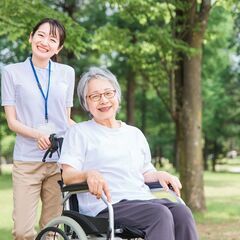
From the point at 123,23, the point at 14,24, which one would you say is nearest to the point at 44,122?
the point at 14,24

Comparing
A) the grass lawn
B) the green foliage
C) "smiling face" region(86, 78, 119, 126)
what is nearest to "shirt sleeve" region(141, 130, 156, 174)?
"smiling face" region(86, 78, 119, 126)

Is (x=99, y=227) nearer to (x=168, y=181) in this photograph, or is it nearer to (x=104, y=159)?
(x=104, y=159)

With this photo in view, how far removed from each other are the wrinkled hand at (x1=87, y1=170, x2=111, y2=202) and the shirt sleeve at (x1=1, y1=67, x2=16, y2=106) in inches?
32.1

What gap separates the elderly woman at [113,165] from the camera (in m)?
3.33

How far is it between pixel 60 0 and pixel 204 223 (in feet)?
45.2

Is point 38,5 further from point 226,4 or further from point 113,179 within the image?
point 113,179

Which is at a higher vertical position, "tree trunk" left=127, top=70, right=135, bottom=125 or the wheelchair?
"tree trunk" left=127, top=70, right=135, bottom=125

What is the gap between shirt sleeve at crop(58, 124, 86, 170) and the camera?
3.46 meters

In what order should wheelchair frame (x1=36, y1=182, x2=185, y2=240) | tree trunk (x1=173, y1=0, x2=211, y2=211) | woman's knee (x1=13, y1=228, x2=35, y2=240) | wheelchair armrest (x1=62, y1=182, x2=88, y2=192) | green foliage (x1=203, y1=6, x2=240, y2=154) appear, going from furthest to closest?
green foliage (x1=203, y1=6, x2=240, y2=154)
tree trunk (x1=173, y1=0, x2=211, y2=211)
woman's knee (x1=13, y1=228, x2=35, y2=240)
wheelchair armrest (x1=62, y1=182, x2=88, y2=192)
wheelchair frame (x1=36, y1=182, x2=185, y2=240)

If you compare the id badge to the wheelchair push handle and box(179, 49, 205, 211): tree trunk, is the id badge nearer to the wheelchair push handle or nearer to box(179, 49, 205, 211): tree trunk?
the wheelchair push handle

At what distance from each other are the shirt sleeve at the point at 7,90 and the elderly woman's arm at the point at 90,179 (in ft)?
1.96

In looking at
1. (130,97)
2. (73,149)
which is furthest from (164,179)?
(130,97)

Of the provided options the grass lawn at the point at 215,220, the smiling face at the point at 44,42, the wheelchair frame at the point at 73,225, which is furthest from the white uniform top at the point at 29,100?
the grass lawn at the point at 215,220

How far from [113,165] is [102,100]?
39 cm
